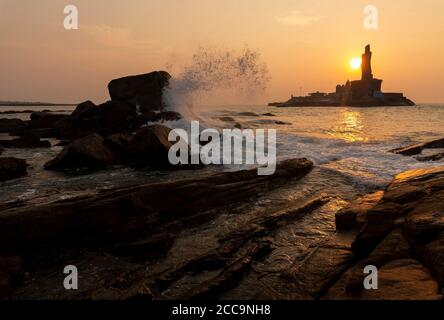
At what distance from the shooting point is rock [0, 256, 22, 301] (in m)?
4.12

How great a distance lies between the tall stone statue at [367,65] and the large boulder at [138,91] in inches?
5541

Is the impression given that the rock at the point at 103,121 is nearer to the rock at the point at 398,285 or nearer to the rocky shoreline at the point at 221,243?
the rocky shoreline at the point at 221,243

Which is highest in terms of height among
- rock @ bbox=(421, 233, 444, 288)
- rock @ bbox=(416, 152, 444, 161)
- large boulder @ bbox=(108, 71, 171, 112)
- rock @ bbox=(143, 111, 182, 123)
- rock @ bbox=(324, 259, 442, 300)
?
large boulder @ bbox=(108, 71, 171, 112)

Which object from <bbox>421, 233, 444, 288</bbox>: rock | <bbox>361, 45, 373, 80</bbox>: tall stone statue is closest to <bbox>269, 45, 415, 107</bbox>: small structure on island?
<bbox>361, 45, 373, 80</bbox>: tall stone statue

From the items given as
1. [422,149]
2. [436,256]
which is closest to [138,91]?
[422,149]

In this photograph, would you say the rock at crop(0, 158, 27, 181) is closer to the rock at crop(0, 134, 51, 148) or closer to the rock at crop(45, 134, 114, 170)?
the rock at crop(45, 134, 114, 170)

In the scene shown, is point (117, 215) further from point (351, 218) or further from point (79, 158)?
point (79, 158)

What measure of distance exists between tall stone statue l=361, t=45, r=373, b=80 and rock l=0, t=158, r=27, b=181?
514 ft

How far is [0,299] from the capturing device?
4.02 meters

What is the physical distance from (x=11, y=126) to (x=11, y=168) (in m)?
20.7

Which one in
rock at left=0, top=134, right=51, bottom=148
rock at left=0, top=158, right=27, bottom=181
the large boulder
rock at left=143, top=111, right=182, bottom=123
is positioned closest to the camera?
rock at left=0, top=158, right=27, bottom=181

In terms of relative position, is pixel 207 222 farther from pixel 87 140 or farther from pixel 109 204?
pixel 87 140
